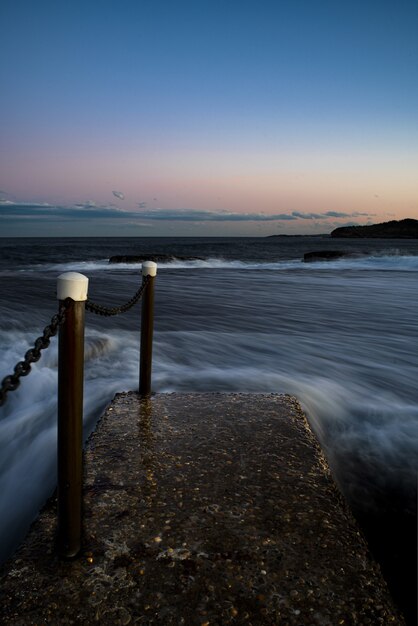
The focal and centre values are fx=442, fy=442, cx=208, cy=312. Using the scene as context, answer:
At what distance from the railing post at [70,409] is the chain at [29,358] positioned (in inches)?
1.1

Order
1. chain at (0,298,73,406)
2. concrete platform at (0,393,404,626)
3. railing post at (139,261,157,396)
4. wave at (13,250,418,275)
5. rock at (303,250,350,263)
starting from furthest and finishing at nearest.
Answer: rock at (303,250,350,263)
wave at (13,250,418,275)
railing post at (139,261,157,396)
concrete platform at (0,393,404,626)
chain at (0,298,73,406)

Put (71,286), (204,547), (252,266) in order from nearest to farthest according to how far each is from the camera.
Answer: (71,286) < (204,547) < (252,266)

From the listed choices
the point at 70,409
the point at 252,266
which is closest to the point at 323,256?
the point at 252,266

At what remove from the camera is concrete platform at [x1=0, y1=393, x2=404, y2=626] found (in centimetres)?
177

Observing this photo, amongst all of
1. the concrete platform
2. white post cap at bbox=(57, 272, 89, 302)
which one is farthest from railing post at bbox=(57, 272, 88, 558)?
the concrete platform

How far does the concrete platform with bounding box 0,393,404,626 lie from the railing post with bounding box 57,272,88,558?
15cm

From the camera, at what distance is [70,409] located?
6.33 feet

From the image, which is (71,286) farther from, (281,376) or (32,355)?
(281,376)

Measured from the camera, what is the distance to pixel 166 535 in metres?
2.16

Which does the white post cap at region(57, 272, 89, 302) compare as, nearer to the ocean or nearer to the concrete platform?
the concrete platform

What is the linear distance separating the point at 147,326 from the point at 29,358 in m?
2.62

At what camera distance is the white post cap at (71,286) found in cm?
182

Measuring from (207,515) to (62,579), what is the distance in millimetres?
761

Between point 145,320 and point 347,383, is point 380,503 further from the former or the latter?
point 347,383
